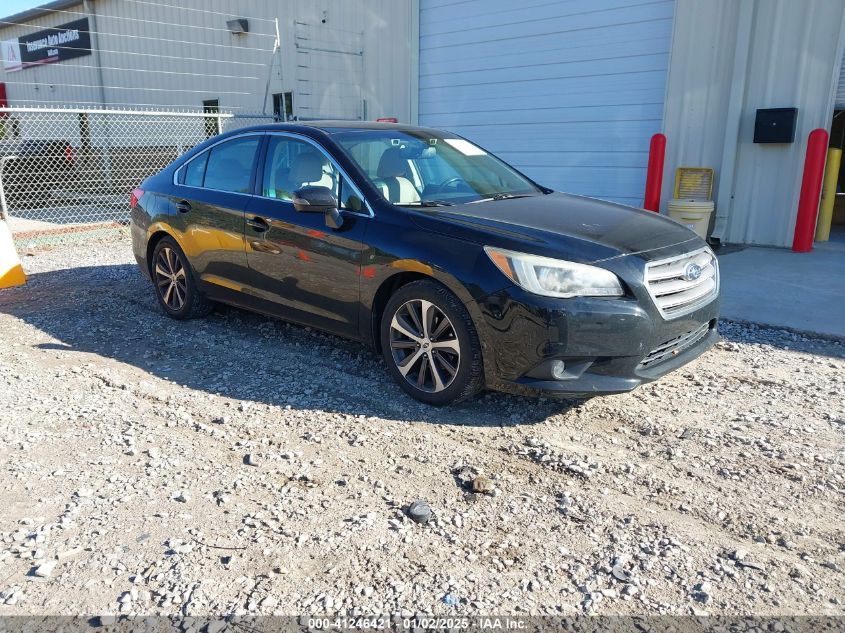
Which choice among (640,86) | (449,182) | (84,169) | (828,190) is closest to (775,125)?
(828,190)

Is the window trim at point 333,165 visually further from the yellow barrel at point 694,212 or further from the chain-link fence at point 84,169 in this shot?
the chain-link fence at point 84,169

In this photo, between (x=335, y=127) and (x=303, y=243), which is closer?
(x=303, y=243)

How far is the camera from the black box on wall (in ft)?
26.4

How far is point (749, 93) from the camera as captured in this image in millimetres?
8422

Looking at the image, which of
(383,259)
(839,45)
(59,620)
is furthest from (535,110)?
(59,620)

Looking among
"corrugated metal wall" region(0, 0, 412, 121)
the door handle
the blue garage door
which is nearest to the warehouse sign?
"corrugated metal wall" region(0, 0, 412, 121)

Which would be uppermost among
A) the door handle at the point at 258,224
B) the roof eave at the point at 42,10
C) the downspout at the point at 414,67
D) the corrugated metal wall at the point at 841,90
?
the roof eave at the point at 42,10

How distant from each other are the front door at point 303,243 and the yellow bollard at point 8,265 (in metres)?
4.03

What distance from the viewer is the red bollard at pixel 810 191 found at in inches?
311

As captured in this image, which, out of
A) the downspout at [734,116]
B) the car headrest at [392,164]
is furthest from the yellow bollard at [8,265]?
the downspout at [734,116]

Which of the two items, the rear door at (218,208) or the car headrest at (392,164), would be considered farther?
the rear door at (218,208)

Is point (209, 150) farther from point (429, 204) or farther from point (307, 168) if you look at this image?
point (429, 204)

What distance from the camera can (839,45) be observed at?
771 cm

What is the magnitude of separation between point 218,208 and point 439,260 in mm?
2239
